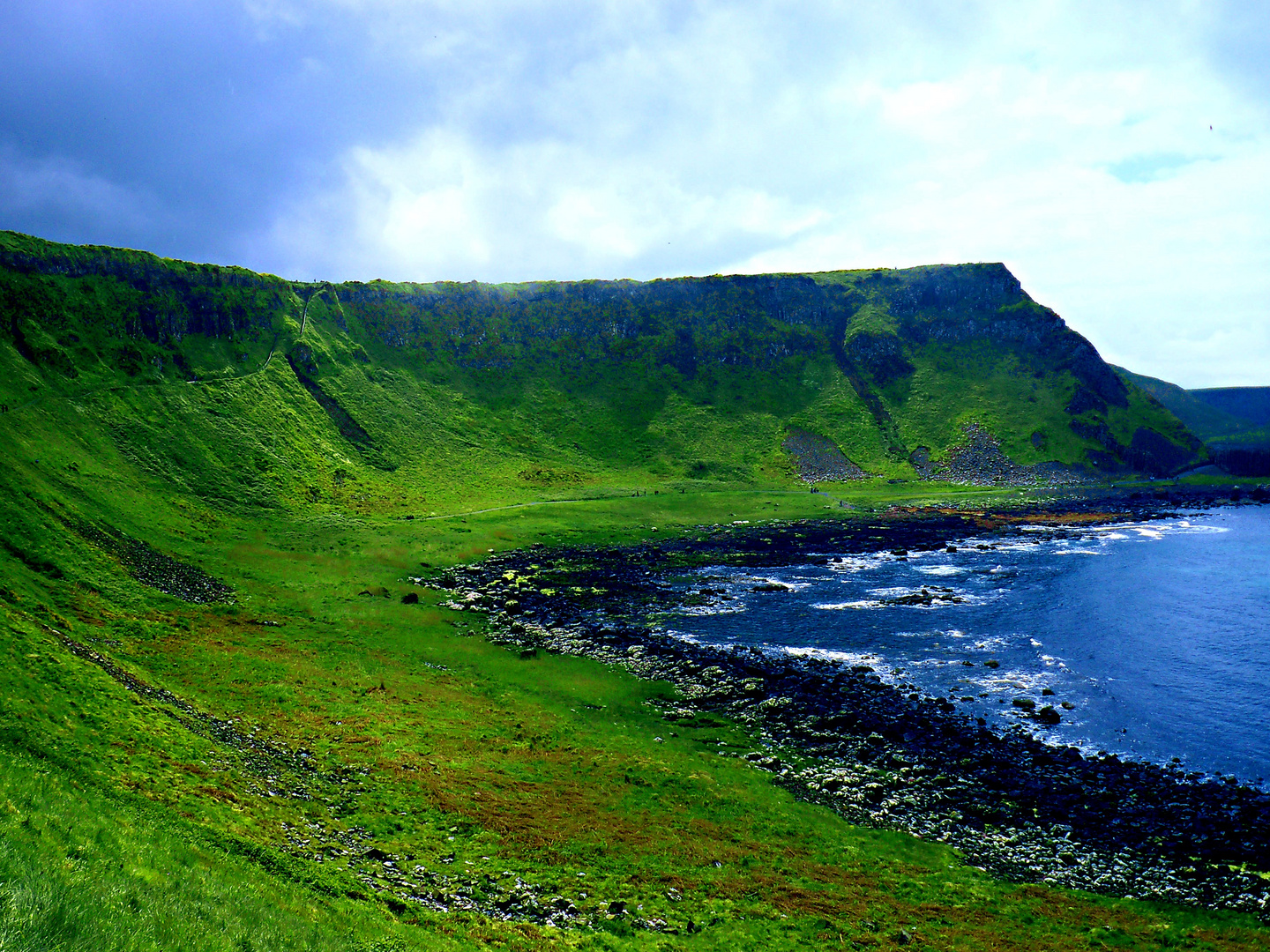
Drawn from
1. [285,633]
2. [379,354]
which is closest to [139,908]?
[285,633]

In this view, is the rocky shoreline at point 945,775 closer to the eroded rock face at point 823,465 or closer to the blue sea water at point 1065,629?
the blue sea water at point 1065,629

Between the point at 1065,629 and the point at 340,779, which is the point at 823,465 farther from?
the point at 340,779

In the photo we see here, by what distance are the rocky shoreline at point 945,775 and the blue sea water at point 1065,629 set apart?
3.70m

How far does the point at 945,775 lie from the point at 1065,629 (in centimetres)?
3779

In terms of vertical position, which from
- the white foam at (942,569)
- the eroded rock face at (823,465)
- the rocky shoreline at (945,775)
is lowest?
the rocky shoreline at (945,775)

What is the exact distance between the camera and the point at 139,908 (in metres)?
17.1

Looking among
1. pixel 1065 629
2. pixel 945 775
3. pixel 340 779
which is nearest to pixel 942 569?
pixel 1065 629

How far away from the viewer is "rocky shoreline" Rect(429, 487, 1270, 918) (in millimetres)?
32812

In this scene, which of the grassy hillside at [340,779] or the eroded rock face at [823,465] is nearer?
the grassy hillside at [340,779]

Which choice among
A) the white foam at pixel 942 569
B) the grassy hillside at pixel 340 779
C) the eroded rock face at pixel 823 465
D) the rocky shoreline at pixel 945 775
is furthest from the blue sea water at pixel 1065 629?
the eroded rock face at pixel 823 465

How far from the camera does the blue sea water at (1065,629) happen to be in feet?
159

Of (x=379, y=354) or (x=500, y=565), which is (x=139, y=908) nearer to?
(x=500, y=565)

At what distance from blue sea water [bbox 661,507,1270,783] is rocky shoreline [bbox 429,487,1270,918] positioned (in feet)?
12.1

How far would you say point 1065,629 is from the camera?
69.2 m
